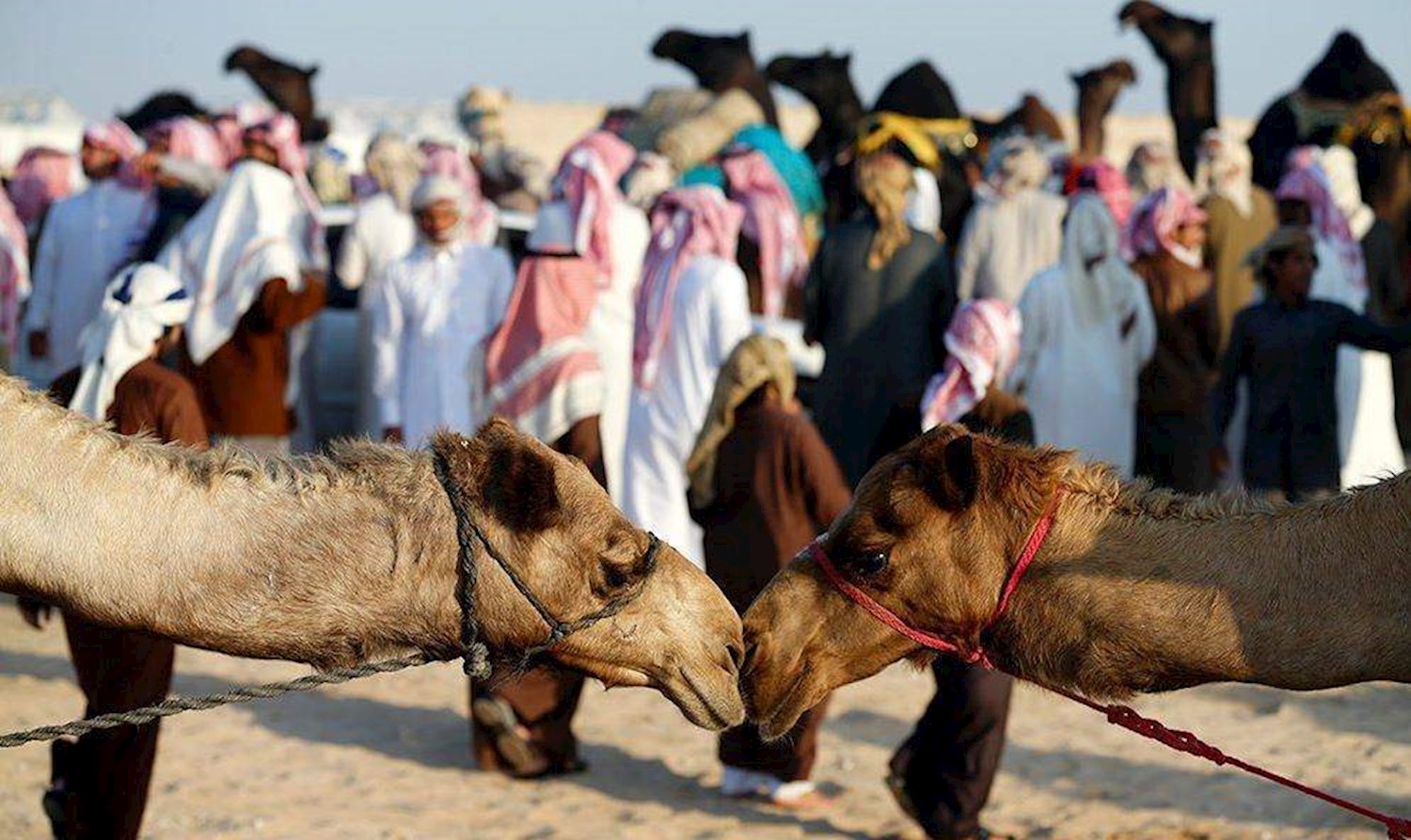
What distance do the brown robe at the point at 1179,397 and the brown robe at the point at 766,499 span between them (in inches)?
132

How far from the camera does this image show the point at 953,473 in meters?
4.02

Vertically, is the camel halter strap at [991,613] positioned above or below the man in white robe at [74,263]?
above

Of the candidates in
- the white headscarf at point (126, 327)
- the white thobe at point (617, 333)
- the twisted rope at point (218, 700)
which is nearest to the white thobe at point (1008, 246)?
the white thobe at point (617, 333)

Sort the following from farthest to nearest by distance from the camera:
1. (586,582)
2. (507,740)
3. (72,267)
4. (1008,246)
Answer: (1008,246), (72,267), (507,740), (586,582)

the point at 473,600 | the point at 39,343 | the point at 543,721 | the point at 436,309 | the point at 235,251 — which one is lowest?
the point at 543,721

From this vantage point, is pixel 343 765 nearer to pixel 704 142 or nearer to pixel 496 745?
pixel 496 745

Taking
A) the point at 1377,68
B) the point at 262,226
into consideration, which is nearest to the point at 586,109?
the point at 1377,68

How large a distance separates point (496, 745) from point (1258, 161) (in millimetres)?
13204

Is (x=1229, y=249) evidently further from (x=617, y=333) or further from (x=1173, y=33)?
(x=1173, y=33)

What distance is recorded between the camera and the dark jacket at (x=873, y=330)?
10.2m

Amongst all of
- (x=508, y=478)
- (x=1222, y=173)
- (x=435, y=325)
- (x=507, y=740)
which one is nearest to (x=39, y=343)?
(x=435, y=325)

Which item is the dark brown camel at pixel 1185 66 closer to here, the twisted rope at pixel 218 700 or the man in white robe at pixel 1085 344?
the man in white robe at pixel 1085 344

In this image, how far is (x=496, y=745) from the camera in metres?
7.94

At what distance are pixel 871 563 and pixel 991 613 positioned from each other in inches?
10.5
